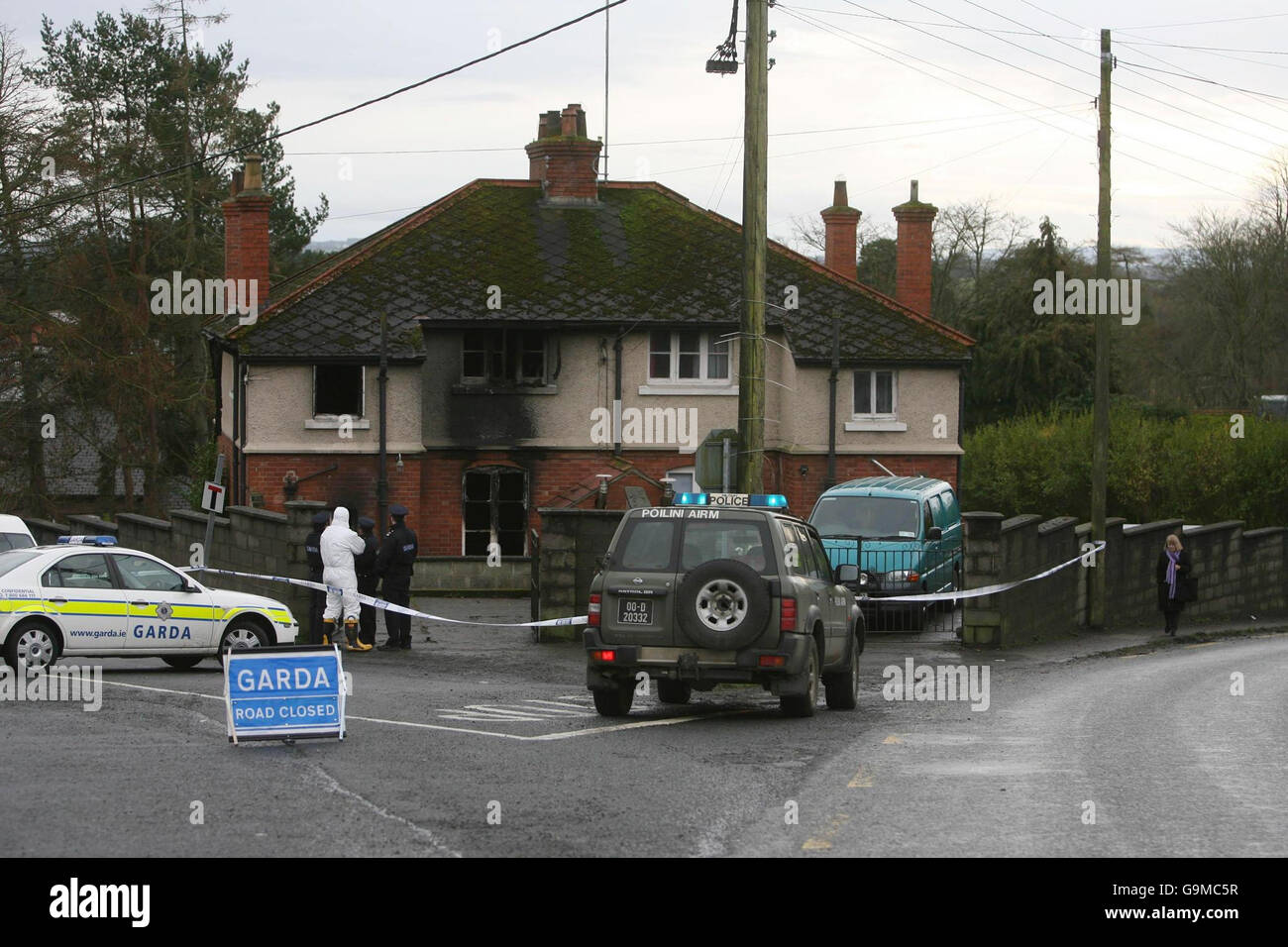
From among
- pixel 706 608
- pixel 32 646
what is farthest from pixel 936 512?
pixel 32 646

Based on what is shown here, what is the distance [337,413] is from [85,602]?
18.4 m

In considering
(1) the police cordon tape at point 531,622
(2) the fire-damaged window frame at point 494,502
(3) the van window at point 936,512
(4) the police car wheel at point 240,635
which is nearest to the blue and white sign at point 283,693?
(4) the police car wheel at point 240,635

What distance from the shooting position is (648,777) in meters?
11.2

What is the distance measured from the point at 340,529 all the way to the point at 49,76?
4174 cm

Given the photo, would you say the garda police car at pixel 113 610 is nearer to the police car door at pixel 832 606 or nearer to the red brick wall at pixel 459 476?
the police car door at pixel 832 606

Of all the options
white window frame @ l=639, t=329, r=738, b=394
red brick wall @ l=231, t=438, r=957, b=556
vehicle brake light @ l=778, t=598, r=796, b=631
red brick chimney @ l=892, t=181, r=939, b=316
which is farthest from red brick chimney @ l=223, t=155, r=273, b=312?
vehicle brake light @ l=778, t=598, r=796, b=631

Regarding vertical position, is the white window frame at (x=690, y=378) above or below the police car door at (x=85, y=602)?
above

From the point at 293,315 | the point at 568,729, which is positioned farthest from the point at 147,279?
the point at 568,729

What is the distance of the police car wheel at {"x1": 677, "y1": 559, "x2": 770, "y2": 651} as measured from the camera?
13.9 metres

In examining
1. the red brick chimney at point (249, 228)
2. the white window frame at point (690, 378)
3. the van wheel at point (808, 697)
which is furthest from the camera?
the red brick chimney at point (249, 228)

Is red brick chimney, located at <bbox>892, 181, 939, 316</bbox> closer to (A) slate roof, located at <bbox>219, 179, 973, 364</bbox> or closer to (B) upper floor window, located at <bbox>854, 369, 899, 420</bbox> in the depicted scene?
(A) slate roof, located at <bbox>219, 179, 973, 364</bbox>

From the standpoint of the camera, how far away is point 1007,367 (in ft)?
214

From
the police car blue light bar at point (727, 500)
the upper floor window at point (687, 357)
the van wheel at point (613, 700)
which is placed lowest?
the van wheel at point (613, 700)

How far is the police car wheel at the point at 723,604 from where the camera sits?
13938 millimetres
